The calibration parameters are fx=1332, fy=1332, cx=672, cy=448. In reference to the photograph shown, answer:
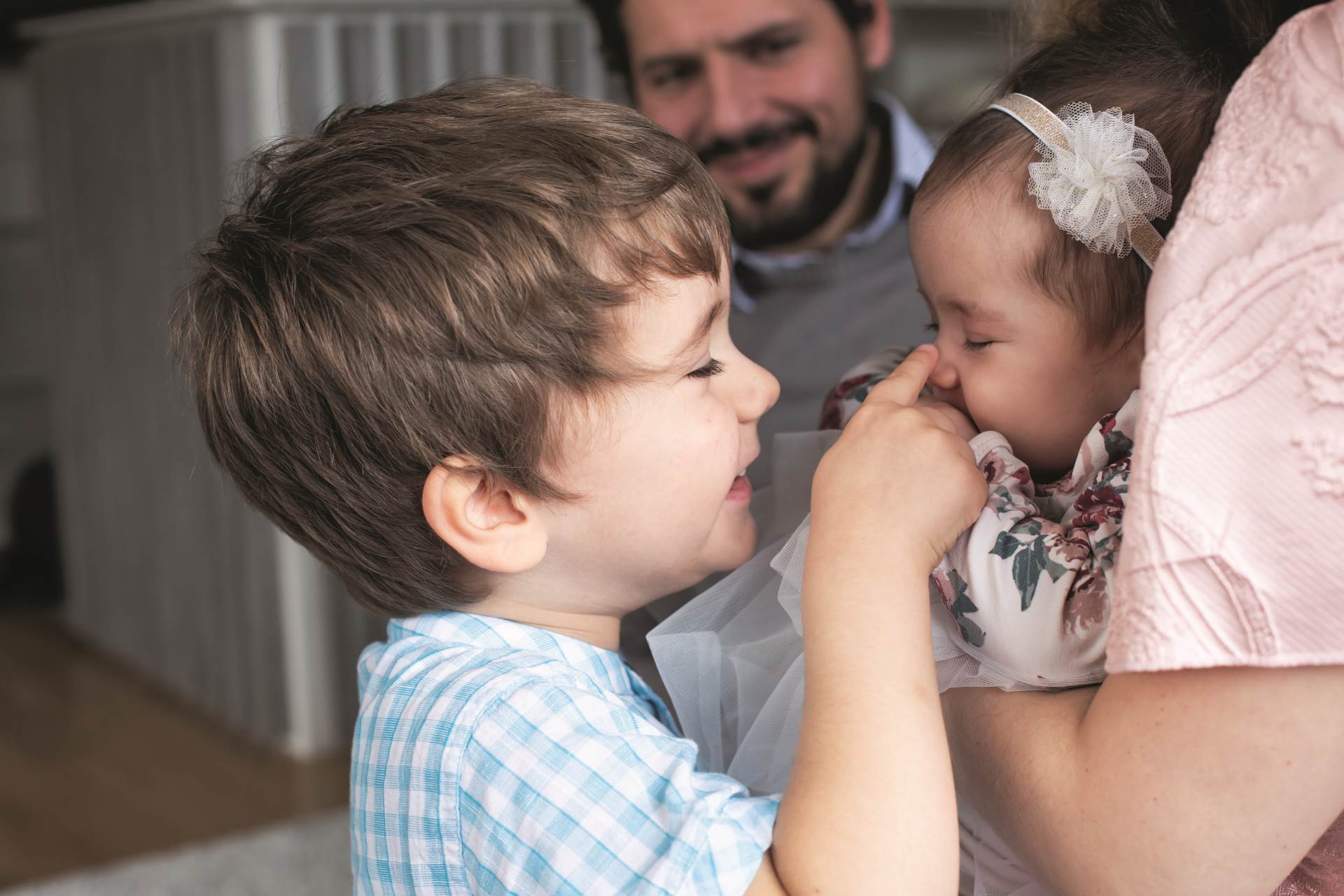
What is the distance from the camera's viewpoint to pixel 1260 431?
623mm

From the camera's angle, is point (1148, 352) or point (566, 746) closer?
point (1148, 352)

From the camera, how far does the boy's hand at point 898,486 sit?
811 millimetres

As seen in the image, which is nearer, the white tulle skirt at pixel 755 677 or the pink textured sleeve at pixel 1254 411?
the pink textured sleeve at pixel 1254 411

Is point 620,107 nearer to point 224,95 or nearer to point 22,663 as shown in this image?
point 224,95

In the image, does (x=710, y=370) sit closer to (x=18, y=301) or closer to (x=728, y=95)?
(x=728, y=95)

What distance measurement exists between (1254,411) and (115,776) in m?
2.61

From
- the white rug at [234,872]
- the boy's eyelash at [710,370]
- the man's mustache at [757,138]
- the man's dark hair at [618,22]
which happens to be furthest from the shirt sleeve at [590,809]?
the white rug at [234,872]

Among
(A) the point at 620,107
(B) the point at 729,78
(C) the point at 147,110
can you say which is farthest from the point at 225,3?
(A) the point at 620,107

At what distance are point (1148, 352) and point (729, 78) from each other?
1.38m

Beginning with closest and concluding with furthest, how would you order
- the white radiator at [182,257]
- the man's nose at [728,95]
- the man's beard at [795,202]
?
Result: the man's nose at [728,95]
the man's beard at [795,202]
the white radiator at [182,257]

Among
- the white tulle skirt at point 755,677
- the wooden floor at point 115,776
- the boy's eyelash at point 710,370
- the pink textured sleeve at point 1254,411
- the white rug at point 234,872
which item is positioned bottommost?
the wooden floor at point 115,776

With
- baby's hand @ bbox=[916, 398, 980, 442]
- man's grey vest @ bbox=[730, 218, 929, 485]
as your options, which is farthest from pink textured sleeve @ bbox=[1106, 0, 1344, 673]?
man's grey vest @ bbox=[730, 218, 929, 485]

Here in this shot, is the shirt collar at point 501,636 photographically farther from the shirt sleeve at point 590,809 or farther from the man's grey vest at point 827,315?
the man's grey vest at point 827,315

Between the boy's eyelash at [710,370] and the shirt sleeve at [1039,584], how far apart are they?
0.22m
